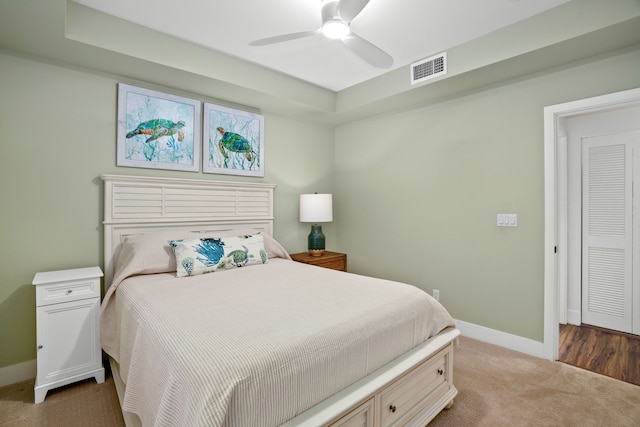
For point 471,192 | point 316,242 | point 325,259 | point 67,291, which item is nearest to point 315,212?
point 316,242

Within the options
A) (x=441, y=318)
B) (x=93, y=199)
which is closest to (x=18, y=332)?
(x=93, y=199)

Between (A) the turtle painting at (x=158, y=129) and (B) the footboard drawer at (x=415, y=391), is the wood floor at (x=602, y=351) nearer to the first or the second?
(B) the footboard drawer at (x=415, y=391)

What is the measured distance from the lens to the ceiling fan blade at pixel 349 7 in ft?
5.63

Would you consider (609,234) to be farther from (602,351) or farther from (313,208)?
(313,208)

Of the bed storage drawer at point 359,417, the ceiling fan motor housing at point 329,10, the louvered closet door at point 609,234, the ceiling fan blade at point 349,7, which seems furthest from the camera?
the louvered closet door at point 609,234

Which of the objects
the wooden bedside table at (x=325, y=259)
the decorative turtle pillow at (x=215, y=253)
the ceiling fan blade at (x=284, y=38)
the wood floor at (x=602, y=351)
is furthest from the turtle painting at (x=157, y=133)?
the wood floor at (x=602, y=351)

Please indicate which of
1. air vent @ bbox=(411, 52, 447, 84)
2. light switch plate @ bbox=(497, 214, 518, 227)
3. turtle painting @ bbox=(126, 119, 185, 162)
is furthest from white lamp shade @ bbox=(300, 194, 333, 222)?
light switch plate @ bbox=(497, 214, 518, 227)

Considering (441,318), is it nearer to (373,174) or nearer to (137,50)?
(373,174)

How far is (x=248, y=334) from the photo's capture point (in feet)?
4.25

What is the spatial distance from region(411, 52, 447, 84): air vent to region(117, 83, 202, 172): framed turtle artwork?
2.08 meters

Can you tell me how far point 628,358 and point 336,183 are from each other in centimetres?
330

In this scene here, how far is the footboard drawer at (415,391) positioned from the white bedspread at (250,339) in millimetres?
137

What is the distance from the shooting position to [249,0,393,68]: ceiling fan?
1763mm

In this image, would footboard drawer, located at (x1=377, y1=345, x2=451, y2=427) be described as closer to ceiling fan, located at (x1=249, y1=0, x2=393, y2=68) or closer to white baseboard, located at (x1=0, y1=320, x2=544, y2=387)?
white baseboard, located at (x1=0, y1=320, x2=544, y2=387)
